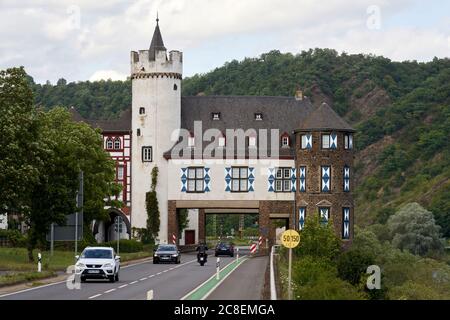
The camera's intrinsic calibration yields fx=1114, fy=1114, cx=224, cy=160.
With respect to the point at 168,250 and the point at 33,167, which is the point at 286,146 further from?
the point at 33,167

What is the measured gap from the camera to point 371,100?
17062 cm

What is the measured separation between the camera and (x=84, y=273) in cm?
4206

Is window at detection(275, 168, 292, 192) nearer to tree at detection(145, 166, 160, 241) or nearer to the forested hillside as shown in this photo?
tree at detection(145, 166, 160, 241)

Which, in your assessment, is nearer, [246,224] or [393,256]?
[393,256]

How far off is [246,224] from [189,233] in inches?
2794

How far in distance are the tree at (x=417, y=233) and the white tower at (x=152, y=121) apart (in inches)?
1121

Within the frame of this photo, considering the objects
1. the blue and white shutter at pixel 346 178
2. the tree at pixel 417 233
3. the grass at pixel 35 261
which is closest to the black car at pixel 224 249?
the grass at pixel 35 261

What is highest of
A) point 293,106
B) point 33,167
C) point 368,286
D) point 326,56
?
point 326,56

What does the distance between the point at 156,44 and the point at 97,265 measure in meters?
49.4

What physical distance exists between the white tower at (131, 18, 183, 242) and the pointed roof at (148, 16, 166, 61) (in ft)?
0.26

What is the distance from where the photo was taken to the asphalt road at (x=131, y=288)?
3353 centimetres

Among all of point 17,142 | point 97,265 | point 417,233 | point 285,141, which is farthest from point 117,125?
point 97,265

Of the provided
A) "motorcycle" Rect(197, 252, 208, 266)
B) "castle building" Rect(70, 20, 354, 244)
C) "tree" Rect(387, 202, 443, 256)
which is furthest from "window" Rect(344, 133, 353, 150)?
"motorcycle" Rect(197, 252, 208, 266)
